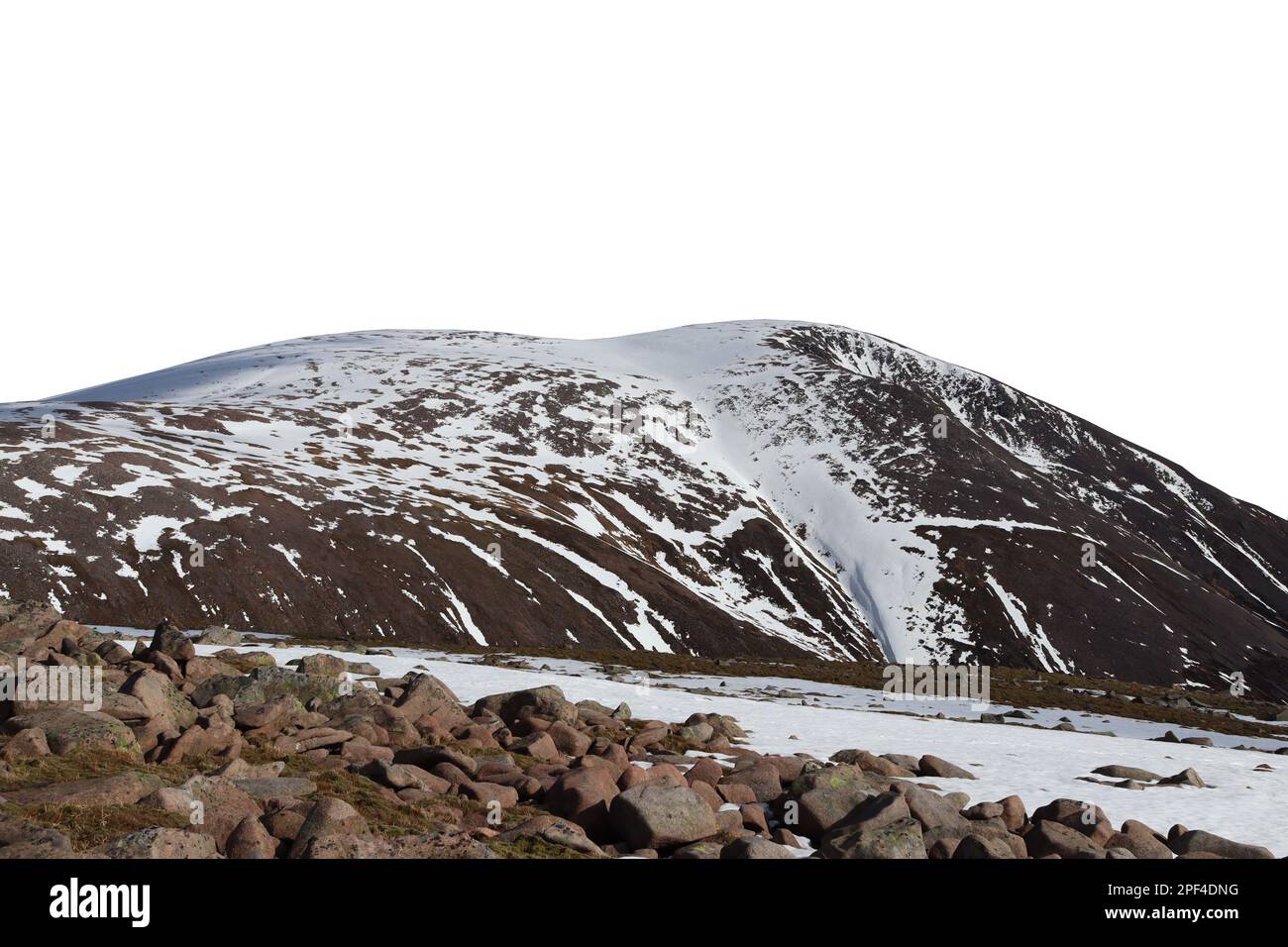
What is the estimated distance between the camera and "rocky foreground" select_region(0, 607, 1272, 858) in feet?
40.4

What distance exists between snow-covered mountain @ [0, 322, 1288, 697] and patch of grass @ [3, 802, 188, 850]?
179 feet

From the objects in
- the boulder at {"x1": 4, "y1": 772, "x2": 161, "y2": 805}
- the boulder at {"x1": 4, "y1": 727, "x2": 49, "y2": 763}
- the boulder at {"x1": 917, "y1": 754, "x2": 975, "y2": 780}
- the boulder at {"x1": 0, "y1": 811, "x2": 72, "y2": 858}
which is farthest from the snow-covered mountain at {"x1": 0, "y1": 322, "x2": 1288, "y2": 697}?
the boulder at {"x1": 0, "y1": 811, "x2": 72, "y2": 858}

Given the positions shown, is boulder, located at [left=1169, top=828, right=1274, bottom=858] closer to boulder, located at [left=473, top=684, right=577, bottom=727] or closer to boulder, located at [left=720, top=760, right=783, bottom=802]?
boulder, located at [left=720, top=760, right=783, bottom=802]

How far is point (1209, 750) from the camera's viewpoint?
104 feet

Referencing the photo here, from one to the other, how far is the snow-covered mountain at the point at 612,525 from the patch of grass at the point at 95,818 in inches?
2149

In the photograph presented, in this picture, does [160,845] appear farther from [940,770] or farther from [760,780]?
[940,770]

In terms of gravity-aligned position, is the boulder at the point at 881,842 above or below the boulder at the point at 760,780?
above

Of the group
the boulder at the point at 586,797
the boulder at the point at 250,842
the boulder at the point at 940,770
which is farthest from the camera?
the boulder at the point at 940,770

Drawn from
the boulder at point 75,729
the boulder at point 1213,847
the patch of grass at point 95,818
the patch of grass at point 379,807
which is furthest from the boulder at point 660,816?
the boulder at point 1213,847

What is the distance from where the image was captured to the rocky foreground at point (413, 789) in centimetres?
1230

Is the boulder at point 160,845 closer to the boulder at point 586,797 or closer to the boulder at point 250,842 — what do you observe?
the boulder at point 250,842

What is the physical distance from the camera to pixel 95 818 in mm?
12227

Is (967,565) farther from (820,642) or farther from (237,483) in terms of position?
(237,483)
